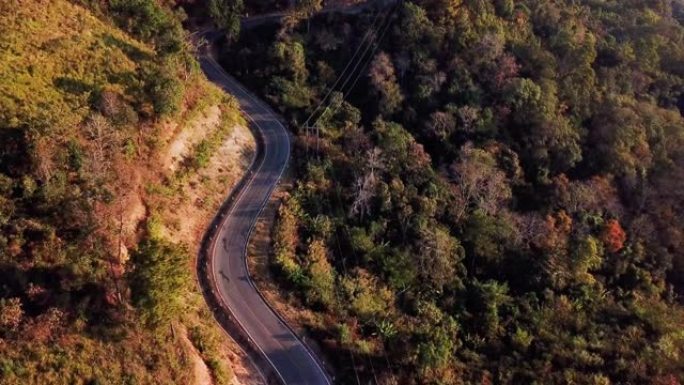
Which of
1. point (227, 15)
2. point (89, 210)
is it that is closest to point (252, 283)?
point (89, 210)

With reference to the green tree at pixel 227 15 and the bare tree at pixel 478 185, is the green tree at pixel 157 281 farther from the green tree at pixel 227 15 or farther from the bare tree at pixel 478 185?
the green tree at pixel 227 15

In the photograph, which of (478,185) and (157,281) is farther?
(478,185)

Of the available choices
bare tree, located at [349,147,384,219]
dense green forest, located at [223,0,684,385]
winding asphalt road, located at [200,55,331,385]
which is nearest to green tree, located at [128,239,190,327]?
winding asphalt road, located at [200,55,331,385]

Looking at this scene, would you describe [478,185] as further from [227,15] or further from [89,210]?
[89,210]

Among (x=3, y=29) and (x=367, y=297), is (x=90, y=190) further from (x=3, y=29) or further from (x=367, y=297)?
(x=367, y=297)

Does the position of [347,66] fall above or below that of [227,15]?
below

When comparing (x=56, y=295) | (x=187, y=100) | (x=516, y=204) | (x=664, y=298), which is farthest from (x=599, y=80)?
(x=56, y=295)

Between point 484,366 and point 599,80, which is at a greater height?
point 599,80

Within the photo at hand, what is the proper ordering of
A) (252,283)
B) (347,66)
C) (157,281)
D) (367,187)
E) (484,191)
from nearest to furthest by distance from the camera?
(157,281) < (252,283) < (367,187) < (484,191) < (347,66)
